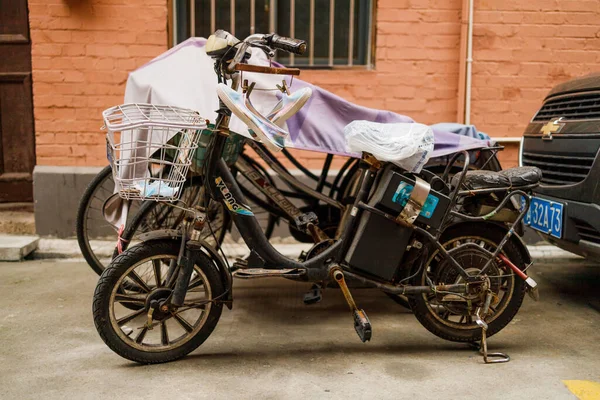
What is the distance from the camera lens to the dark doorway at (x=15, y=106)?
6098 millimetres

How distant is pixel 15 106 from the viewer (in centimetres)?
621

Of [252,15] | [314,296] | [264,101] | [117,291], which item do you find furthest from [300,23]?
[117,291]

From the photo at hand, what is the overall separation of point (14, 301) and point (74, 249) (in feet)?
4.28

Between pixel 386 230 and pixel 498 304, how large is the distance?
0.85m

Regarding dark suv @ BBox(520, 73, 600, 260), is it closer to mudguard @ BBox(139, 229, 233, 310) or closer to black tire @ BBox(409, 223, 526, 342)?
black tire @ BBox(409, 223, 526, 342)

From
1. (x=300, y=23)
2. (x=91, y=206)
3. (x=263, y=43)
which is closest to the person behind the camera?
(x=263, y=43)

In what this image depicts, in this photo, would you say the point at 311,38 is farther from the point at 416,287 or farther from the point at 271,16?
the point at 416,287

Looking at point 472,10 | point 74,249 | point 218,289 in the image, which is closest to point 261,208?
point 218,289

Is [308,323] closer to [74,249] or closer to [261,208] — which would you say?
[261,208]

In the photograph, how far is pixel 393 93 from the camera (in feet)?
20.0

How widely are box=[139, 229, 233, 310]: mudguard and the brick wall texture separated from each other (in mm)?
2738

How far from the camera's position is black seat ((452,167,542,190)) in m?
3.57

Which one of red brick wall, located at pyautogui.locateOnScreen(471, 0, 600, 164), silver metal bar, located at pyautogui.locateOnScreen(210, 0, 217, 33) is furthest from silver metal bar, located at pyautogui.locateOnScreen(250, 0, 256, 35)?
red brick wall, located at pyautogui.locateOnScreen(471, 0, 600, 164)

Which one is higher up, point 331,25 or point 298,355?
point 331,25
